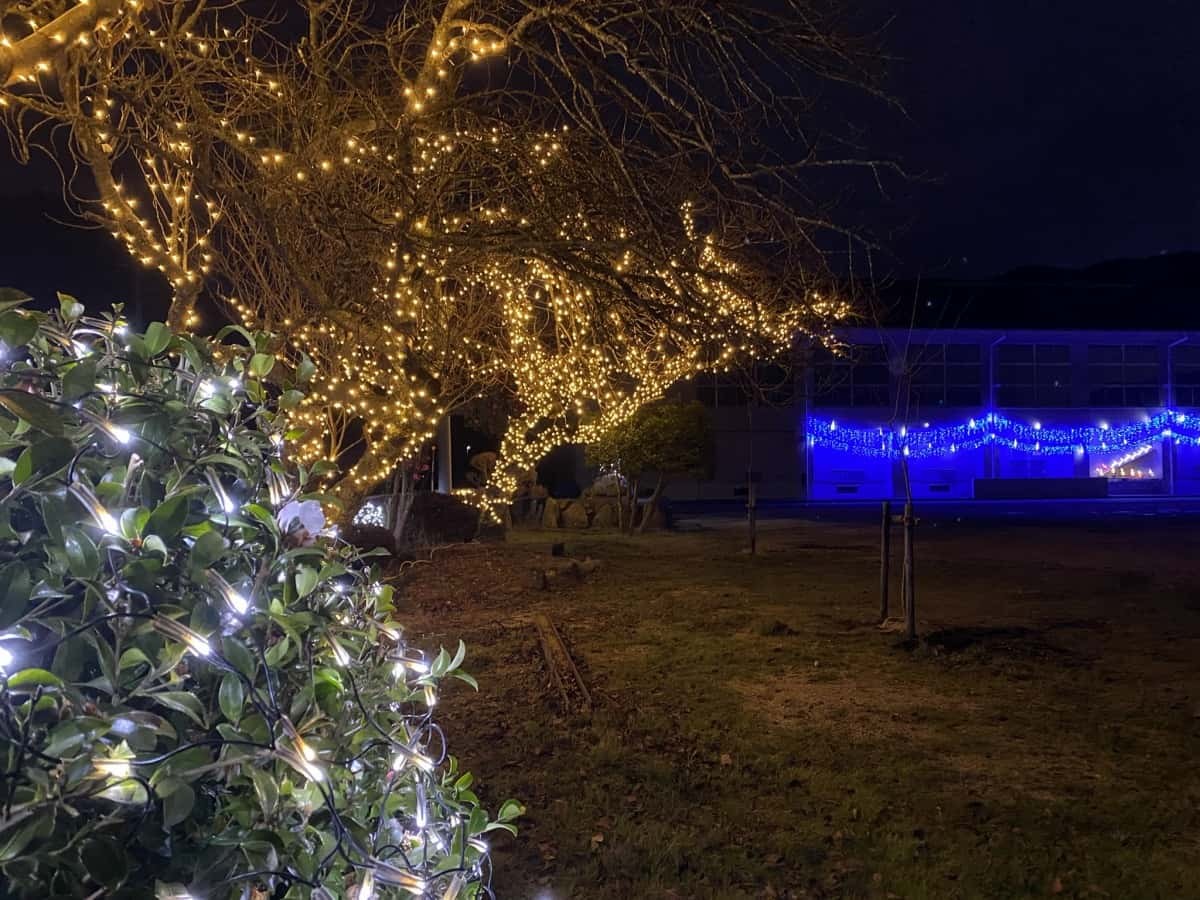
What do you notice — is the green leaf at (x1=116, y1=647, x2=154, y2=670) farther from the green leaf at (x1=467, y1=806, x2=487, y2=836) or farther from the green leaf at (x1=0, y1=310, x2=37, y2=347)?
the green leaf at (x1=467, y1=806, x2=487, y2=836)

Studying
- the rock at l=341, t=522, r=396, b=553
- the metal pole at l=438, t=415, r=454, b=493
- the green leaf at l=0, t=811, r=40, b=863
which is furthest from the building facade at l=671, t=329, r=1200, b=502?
the green leaf at l=0, t=811, r=40, b=863

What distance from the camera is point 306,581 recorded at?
1.70 meters

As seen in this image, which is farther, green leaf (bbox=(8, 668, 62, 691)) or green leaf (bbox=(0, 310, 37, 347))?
green leaf (bbox=(0, 310, 37, 347))

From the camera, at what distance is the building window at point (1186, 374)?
149 ft

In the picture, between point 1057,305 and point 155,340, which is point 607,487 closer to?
point 155,340

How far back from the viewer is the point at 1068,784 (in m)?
5.92

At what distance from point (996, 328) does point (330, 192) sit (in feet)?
131

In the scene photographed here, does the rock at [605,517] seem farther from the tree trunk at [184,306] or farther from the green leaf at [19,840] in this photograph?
Answer: the green leaf at [19,840]

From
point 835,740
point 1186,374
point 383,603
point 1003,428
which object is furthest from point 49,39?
point 1186,374

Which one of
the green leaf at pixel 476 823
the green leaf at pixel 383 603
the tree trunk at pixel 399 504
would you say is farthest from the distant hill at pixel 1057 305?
the green leaf at pixel 476 823

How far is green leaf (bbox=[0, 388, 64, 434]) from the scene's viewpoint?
143cm

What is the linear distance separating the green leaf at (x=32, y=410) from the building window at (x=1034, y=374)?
151ft

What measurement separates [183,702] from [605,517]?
2569 centimetres

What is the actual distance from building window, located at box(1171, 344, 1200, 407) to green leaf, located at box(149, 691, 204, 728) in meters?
51.2
